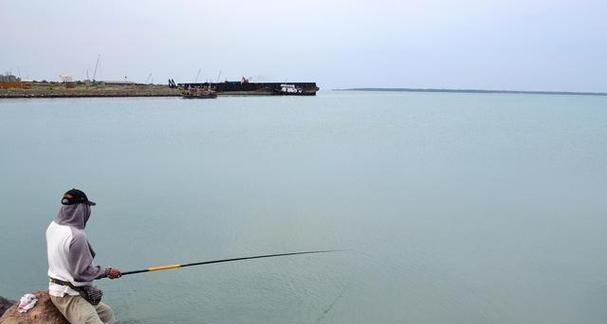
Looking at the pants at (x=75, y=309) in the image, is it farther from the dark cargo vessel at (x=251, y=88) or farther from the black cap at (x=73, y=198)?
the dark cargo vessel at (x=251, y=88)

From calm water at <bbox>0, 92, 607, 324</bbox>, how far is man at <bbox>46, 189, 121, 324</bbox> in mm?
2595

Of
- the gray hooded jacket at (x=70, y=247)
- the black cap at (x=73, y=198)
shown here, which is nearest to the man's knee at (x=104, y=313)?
the gray hooded jacket at (x=70, y=247)

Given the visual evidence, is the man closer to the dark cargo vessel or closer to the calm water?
the calm water

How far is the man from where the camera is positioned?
3.45 metres

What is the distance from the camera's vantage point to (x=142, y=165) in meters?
17.8

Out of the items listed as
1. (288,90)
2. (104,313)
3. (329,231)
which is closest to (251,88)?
(288,90)

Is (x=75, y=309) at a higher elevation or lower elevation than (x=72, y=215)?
lower

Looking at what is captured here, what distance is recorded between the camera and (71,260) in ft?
11.6

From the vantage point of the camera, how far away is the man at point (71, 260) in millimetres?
3447

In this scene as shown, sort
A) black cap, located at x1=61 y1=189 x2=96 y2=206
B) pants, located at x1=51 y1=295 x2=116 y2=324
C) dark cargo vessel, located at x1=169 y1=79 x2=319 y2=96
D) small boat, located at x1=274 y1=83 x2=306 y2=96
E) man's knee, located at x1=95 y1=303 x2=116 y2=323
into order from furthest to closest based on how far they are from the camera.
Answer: small boat, located at x1=274 y1=83 x2=306 y2=96, dark cargo vessel, located at x1=169 y1=79 x2=319 y2=96, man's knee, located at x1=95 y1=303 x2=116 y2=323, pants, located at x1=51 y1=295 x2=116 y2=324, black cap, located at x1=61 y1=189 x2=96 y2=206

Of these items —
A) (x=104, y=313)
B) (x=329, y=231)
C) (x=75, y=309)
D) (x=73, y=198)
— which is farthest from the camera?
(x=329, y=231)

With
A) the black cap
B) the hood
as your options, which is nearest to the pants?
the hood

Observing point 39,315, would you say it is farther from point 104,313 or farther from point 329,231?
point 329,231

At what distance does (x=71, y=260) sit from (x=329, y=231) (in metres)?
7.08
